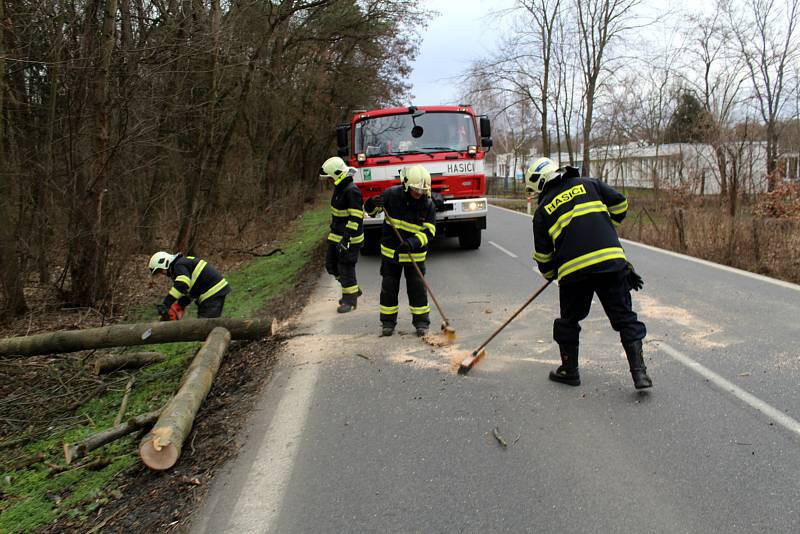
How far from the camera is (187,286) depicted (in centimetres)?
619

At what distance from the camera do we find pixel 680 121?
4009cm

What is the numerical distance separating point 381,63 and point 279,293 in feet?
67.9

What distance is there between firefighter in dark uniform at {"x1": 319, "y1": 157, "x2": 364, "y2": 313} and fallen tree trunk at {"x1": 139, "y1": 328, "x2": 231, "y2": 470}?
86.0 inches

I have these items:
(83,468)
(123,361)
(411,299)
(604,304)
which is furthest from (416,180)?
(83,468)

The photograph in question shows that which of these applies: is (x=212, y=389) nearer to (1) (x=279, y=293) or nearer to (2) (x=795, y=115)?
(1) (x=279, y=293)

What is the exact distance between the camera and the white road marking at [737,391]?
354cm

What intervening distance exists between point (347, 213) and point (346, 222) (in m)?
0.11

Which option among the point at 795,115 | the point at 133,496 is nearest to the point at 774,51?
the point at 795,115

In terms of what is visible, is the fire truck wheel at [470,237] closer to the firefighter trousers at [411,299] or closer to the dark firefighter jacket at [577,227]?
the firefighter trousers at [411,299]

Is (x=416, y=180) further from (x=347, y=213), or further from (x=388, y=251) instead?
(x=347, y=213)

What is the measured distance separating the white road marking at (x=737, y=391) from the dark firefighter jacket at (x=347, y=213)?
139 inches

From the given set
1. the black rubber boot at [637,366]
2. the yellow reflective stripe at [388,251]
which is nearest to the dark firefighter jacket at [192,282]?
the yellow reflective stripe at [388,251]

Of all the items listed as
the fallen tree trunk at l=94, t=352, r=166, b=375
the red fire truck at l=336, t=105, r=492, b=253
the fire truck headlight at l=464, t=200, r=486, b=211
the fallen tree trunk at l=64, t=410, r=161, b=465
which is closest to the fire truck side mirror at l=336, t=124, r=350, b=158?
the red fire truck at l=336, t=105, r=492, b=253

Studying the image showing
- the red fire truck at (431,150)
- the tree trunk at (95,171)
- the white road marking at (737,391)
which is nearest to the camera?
the white road marking at (737,391)
